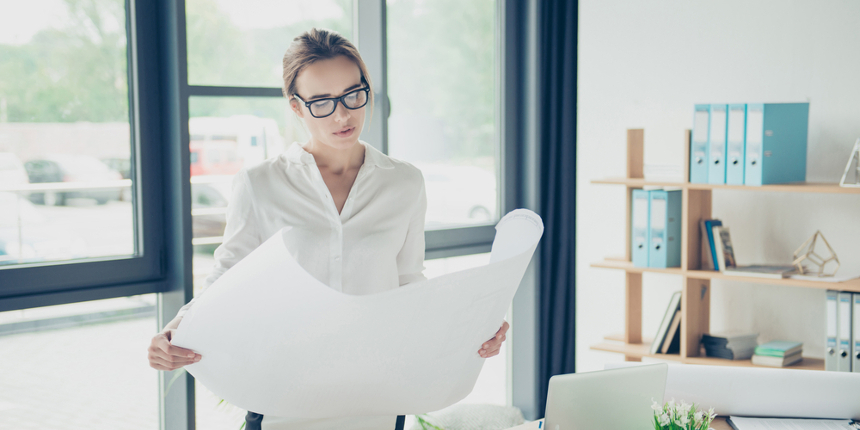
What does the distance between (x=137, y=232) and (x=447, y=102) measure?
1470mm

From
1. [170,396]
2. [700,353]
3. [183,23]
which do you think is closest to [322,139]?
[183,23]

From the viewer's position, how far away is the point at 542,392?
322 centimetres

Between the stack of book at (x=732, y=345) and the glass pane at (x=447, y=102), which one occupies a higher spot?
the glass pane at (x=447, y=102)

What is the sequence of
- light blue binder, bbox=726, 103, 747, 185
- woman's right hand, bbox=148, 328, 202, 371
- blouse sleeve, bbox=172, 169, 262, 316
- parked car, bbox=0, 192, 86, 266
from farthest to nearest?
light blue binder, bbox=726, 103, 747, 185 < parked car, bbox=0, 192, 86, 266 < blouse sleeve, bbox=172, 169, 262, 316 < woman's right hand, bbox=148, 328, 202, 371

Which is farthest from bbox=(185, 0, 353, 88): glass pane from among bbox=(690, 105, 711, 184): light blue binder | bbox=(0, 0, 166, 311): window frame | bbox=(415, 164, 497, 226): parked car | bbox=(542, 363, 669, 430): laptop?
bbox=(542, 363, 669, 430): laptop

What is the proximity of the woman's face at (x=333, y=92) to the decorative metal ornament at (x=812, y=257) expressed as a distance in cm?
189

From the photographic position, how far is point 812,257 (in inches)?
101

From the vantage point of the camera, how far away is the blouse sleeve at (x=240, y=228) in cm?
132

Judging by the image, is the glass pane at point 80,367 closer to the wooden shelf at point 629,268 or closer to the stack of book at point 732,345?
the wooden shelf at point 629,268

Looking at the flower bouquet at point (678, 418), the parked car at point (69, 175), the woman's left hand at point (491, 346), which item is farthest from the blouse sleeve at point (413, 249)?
the parked car at point (69, 175)

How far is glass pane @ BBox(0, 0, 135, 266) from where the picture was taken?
2.02 meters

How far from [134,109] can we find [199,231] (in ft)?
1.50

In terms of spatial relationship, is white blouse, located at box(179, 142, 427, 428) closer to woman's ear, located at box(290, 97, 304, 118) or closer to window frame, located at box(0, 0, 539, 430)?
woman's ear, located at box(290, 97, 304, 118)

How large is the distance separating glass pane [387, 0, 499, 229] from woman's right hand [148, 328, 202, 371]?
1861 millimetres
